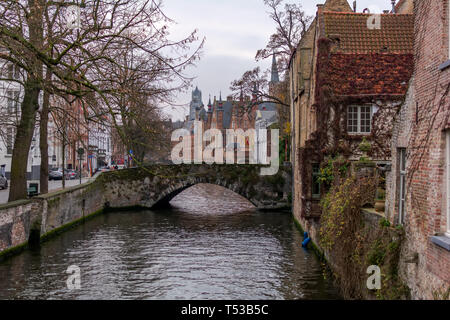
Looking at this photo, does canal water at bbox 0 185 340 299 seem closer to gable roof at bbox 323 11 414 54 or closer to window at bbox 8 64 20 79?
window at bbox 8 64 20 79

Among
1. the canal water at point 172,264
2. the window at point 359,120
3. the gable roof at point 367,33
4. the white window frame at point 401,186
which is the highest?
the gable roof at point 367,33

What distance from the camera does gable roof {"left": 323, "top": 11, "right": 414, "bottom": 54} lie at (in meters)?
17.0

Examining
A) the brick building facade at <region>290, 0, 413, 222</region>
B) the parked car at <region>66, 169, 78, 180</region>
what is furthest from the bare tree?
the parked car at <region>66, 169, 78, 180</region>

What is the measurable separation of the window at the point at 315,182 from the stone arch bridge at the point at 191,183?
12.2 m

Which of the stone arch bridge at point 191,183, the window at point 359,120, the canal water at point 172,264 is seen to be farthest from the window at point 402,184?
the stone arch bridge at point 191,183

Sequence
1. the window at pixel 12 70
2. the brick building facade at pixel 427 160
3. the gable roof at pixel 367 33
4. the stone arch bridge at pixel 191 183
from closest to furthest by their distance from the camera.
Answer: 1. the brick building facade at pixel 427 160
2. the window at pixel 12 70
3. the gable roof at pixel 367 33
4. the stone arch bridge at pixel 191 183

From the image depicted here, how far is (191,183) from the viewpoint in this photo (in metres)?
29.1

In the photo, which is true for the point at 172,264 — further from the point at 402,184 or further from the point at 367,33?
the point at 367,33

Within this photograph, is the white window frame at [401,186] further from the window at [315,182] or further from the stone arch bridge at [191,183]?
the stone arch bridge at [191,183]

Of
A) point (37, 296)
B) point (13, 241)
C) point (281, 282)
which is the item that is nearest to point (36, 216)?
point (13, 241)

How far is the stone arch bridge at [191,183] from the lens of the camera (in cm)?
2853

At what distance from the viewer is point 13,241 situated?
602 inches

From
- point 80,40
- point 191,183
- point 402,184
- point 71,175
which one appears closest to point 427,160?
point 402,184

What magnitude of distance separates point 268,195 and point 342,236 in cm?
1787
